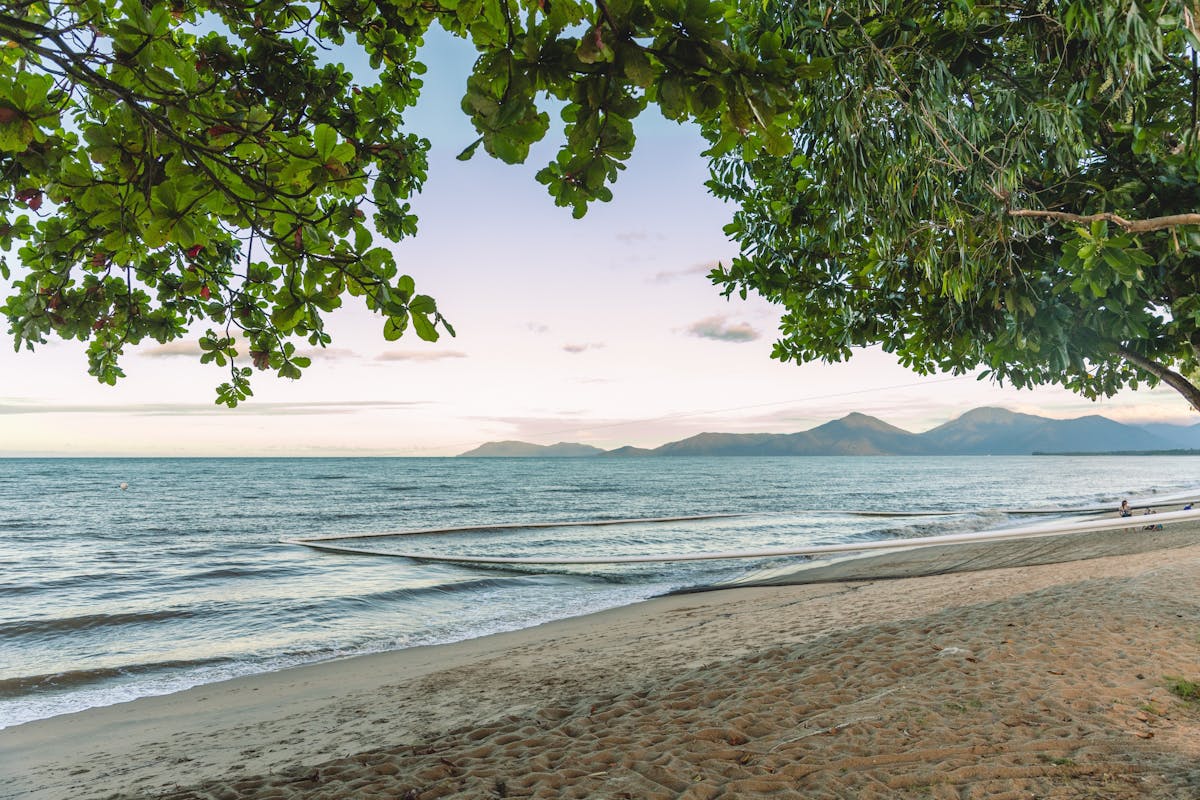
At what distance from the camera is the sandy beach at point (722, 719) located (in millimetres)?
2844

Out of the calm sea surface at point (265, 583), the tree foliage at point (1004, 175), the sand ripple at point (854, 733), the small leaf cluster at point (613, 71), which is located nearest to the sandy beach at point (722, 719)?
the sand ripple at point (854, 733)

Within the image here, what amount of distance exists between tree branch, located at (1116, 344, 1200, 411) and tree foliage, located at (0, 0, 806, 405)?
10.5ft

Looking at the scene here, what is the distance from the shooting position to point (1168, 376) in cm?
398

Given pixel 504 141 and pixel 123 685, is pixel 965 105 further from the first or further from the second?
pixel 123 685

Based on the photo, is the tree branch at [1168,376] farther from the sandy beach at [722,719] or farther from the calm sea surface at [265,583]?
the calm sea surface at [265,583]

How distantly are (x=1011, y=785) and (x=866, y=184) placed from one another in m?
2.74

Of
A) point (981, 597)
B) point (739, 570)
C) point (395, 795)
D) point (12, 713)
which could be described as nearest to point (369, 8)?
point (395, 795)

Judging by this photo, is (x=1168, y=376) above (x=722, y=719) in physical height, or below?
above

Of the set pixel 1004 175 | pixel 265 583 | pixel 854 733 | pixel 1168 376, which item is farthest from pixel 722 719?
pixel 265 583

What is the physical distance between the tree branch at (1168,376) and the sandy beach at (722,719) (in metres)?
1.68

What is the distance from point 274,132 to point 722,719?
3.59 m

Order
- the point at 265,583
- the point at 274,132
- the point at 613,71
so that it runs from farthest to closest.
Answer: the point at 265,583, the point at 274,132, the point at 613,71

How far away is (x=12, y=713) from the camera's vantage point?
545 centimetres

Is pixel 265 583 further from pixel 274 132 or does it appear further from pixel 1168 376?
pixel 1168 376
